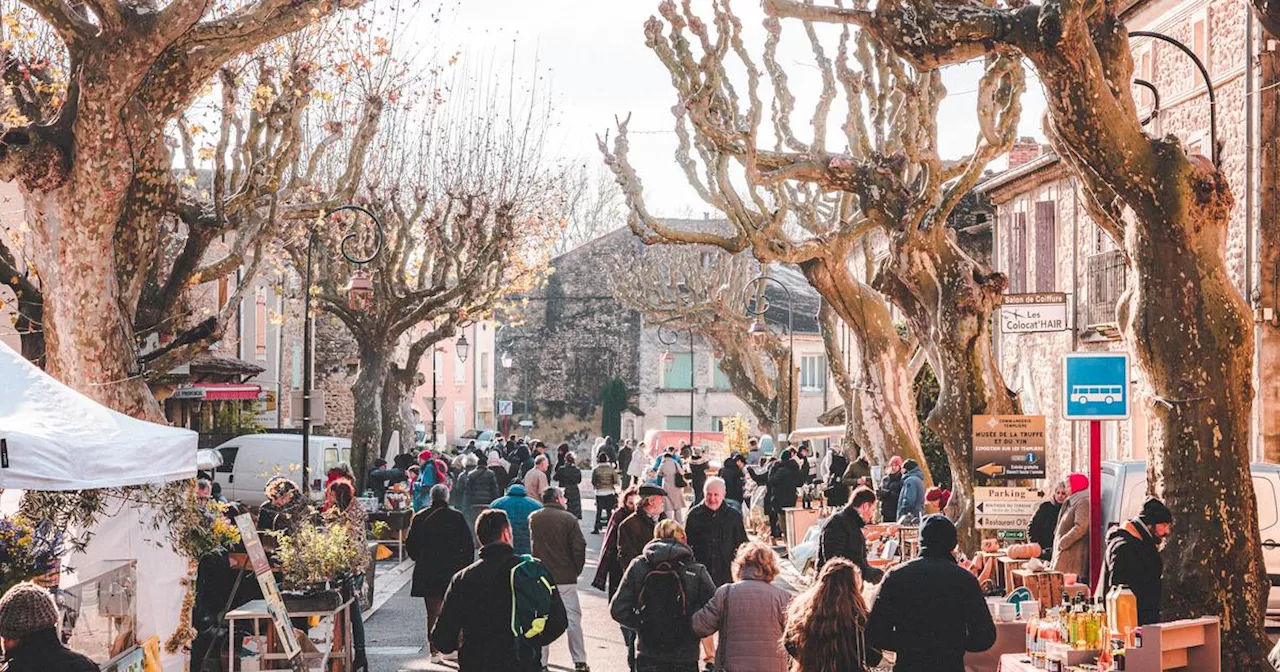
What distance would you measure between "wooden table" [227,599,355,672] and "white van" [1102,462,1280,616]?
7.40m

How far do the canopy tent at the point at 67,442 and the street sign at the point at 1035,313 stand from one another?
9176 mm

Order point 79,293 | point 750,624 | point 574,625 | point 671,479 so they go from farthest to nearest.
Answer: point 671,479
point 79,293
point 574,625
point 750,624

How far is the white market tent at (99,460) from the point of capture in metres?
8.89

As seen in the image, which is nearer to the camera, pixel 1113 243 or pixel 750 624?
pixel 750 624

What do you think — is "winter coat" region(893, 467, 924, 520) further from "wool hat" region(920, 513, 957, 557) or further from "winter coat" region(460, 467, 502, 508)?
"wool hat" region(920, 513, 957, 557)

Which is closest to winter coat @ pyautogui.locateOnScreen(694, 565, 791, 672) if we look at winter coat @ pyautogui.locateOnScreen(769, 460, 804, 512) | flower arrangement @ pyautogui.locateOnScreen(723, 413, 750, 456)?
winter coat @ pyautogui.locateOnScreen(769, 460, 804, 512)

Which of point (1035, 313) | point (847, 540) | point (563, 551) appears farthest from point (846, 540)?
point (1035, 313)

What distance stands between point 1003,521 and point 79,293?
9.61 metres

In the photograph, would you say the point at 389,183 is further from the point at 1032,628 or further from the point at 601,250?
the point at 601,250

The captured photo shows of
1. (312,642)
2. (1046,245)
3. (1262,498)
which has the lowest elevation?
(312,642)

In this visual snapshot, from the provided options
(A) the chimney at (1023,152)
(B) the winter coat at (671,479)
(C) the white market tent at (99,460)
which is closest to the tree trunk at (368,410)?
(B) the winter coat at (671,479)

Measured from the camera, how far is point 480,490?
20844mm

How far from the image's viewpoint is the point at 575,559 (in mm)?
13586

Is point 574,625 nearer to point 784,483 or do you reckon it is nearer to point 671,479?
point 671,479
